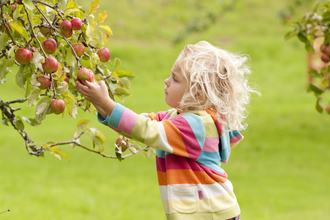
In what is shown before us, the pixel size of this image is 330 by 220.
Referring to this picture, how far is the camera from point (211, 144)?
1632 millimetres

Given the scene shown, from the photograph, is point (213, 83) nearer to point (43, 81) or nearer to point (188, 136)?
point (188, 136)

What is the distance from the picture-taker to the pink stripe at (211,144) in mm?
1617

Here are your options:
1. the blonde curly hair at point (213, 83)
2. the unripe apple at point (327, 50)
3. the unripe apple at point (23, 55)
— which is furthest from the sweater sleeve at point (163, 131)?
the unripe apple at point (327, 50)

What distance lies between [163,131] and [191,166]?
23 centimetres

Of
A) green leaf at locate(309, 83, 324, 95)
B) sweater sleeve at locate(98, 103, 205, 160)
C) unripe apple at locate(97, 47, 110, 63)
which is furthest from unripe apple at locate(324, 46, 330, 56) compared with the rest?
unripe apple at locate(97, 47, 110, 63)

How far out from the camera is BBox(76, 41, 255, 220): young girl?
1.54 m

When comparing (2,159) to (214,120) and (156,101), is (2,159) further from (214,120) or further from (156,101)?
(214,120)

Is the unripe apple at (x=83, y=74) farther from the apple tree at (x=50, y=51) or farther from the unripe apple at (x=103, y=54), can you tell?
the unripe apple at (x=103, y=54)

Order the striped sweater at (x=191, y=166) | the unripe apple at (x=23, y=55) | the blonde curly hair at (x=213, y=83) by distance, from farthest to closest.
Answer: the blonde curly hair at (x=213, y=83) < the striped sweater at (x=191, y=166) < the unripe apple at (x=23, y=55)

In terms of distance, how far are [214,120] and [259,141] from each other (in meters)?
6.67

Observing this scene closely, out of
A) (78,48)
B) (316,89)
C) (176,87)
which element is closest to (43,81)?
(78,48)

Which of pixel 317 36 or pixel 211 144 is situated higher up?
pixel 317 36

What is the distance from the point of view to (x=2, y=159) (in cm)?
723

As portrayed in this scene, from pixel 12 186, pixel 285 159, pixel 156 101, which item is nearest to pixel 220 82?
pixel 12 186
